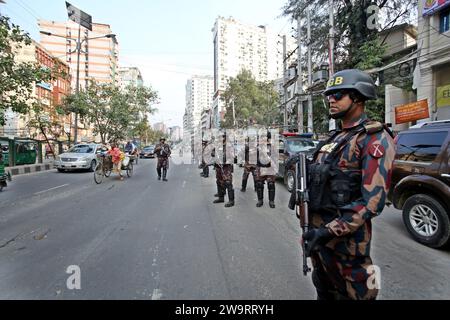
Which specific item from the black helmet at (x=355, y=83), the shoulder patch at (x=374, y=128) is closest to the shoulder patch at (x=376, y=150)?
the shoulder patch at (x=374, y=128)

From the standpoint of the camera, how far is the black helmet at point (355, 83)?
1.86 meters

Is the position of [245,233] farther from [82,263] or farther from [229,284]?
[82,263]

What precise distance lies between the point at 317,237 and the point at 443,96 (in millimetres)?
13320

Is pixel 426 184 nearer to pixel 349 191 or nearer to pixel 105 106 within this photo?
pixel 349 191

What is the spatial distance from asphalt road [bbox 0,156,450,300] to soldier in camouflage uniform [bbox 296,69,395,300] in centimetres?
95

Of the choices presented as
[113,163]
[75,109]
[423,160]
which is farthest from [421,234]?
[75,109]

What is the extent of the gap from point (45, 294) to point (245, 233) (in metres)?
2.82

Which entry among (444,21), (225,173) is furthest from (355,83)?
(444,21)

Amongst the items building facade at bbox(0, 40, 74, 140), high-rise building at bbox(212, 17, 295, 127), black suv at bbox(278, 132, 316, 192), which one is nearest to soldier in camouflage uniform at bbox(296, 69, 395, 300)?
black suv at bbox(278, 132, 316, 192)

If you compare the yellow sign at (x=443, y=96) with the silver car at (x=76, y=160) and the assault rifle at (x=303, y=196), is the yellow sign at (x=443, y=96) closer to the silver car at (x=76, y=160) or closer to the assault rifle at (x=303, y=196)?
the assault rifle at (x=303, y=196)

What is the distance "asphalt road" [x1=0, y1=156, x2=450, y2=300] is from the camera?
108 inches

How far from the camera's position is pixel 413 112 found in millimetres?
11789

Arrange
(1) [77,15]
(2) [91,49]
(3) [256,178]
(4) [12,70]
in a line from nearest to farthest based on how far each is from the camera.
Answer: (3) [256,178], (4) [12,70], (1) [77,15], (2) [91,49]

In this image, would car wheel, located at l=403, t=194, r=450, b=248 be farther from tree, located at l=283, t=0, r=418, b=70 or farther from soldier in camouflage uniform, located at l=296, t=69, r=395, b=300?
tree, located at l=283, t=0, r=418, b=70
